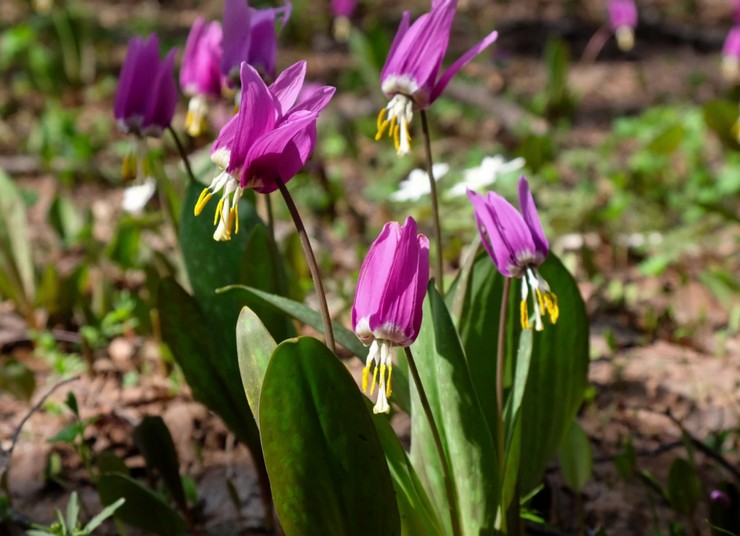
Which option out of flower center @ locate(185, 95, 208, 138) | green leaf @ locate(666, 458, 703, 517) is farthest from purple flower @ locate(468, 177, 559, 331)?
flower center @ locate(185, 95, 208, 138)

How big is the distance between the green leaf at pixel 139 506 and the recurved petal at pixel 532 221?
0.91m

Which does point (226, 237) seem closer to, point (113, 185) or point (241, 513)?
point (241, 513)

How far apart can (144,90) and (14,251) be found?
4.39ft

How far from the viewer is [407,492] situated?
4.99ft

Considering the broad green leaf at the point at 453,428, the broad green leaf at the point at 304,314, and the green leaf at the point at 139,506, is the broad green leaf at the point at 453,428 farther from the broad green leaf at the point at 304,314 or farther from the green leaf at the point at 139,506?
the green leaf at the point at 139,506

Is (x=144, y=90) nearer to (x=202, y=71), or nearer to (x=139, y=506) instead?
(x=202, y=71)

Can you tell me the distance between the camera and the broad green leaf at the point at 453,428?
55.4 inches

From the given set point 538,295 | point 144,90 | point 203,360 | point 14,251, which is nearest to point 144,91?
point 144,90

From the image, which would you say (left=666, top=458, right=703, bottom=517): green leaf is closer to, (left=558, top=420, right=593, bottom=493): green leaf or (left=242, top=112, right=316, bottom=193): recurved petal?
(left=558, top=420, right=593, bottom=493): green leaf

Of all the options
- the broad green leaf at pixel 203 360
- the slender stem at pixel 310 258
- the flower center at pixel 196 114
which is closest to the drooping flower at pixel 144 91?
the flower center at pixel 196 114

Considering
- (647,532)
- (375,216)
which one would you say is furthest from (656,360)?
(375,216)

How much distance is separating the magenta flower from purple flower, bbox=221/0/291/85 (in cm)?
48

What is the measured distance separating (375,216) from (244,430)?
218cm

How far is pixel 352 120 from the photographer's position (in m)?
5.00
